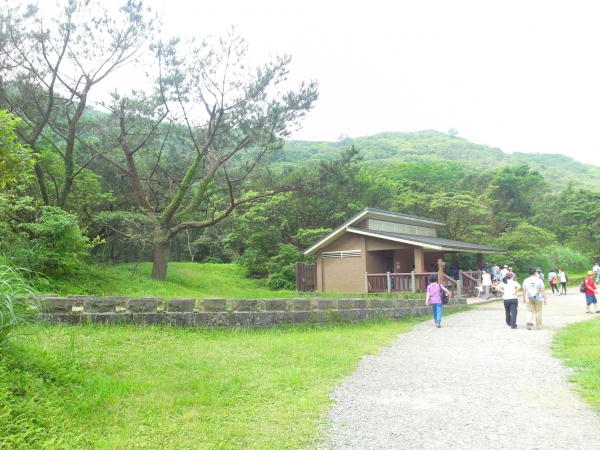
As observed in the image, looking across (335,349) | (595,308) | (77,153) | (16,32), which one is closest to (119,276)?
(77,153)

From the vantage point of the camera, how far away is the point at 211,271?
29.6 m

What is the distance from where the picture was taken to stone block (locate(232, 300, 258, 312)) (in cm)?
922

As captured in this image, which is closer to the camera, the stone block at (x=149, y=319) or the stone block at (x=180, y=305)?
the stone block at (x=149, y=319)

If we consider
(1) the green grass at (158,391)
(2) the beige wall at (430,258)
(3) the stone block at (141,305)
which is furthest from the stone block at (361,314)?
(2) the beige wall at (430,258)

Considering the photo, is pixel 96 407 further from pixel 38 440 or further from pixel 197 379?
pixel 197 379

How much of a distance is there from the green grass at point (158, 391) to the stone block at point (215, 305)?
128 cm

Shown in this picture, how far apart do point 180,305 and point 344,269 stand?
1405 cm

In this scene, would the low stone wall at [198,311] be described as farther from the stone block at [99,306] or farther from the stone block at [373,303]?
the stone block at [373,303]

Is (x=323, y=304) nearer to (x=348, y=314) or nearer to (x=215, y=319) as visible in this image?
(x=348, y=314)

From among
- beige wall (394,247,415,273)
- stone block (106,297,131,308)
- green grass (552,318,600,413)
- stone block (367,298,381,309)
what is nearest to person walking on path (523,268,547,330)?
green grass (552,318,600,413)

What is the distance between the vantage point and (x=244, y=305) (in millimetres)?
9297

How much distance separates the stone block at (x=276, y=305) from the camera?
971 centimetres

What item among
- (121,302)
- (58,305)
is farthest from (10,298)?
(121,302)

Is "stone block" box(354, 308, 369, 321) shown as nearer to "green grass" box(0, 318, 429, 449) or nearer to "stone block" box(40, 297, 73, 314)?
"green grass" box(0, 318, 429, 449)
